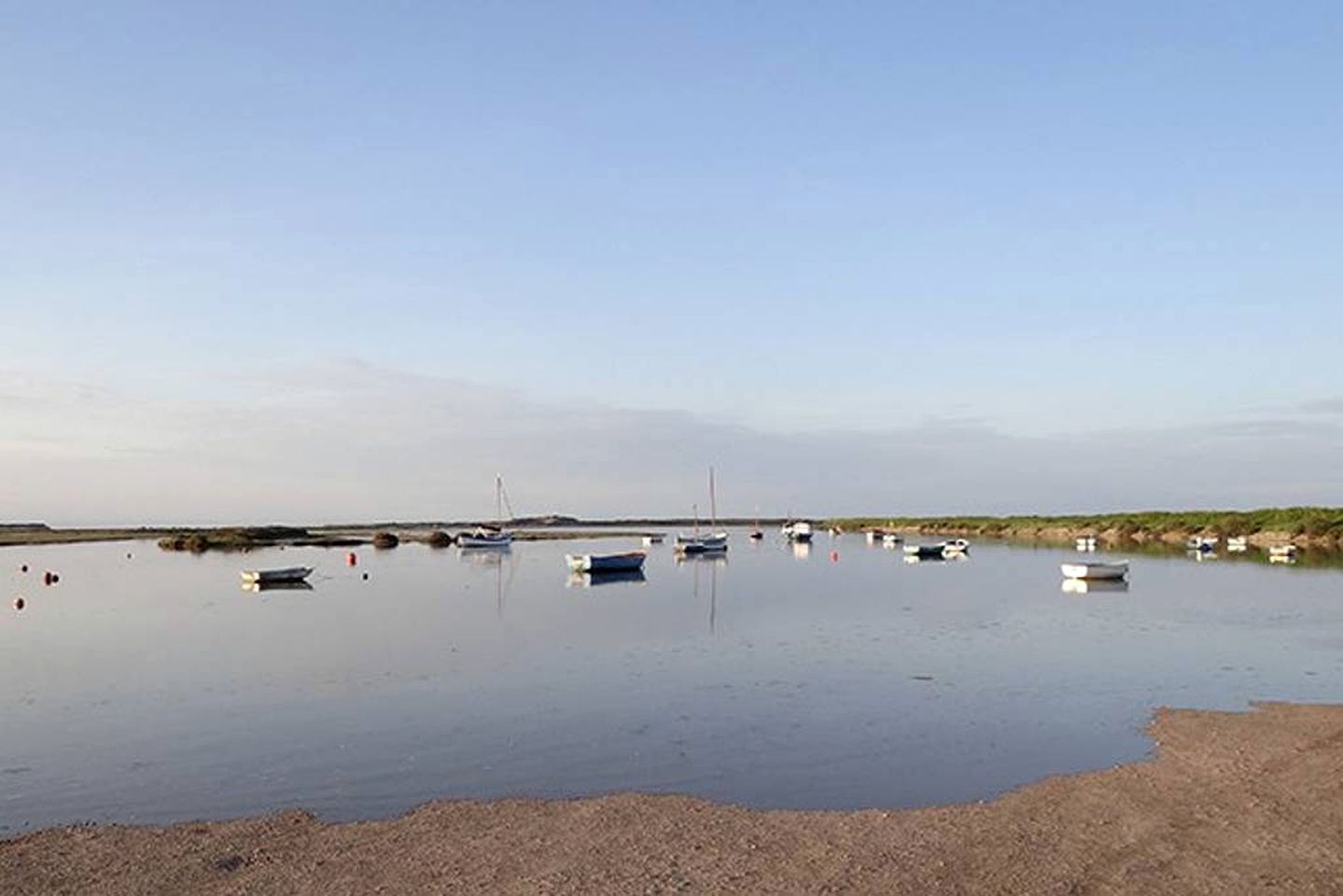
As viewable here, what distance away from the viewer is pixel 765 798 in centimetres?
1948

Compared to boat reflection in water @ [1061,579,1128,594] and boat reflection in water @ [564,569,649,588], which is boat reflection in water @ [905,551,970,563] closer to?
boat reflection in water @ [564,569,649,588]

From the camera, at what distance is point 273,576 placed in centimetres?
7581

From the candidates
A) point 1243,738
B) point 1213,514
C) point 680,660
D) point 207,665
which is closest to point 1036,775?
point 1243,738

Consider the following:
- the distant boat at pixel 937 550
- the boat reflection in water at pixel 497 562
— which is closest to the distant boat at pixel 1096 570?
the distant boat at pixel 937 550

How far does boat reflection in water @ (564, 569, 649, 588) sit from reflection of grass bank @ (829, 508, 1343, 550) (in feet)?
235

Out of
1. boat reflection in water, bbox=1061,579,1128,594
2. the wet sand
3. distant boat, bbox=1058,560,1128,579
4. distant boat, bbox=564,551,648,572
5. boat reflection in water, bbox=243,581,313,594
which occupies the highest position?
distant boat, bbox=564,551,648,572

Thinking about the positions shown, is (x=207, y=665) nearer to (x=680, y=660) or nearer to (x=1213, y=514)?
(x=680, y=660)

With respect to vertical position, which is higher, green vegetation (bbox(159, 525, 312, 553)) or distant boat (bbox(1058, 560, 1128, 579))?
green vegetation (bbox(159, 525, 312, 553))

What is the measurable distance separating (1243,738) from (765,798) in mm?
10770

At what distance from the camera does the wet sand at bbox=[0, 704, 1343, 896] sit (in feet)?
46.2

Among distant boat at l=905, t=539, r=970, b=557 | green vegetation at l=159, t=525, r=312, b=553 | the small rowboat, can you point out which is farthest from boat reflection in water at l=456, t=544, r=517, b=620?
distant boat at l=905, t=539, r=970, b=557

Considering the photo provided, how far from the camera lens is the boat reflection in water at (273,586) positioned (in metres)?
73.1

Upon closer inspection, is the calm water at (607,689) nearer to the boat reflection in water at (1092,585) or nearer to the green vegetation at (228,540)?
the boat reflection in water at (1092,585)

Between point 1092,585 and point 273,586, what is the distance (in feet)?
177
